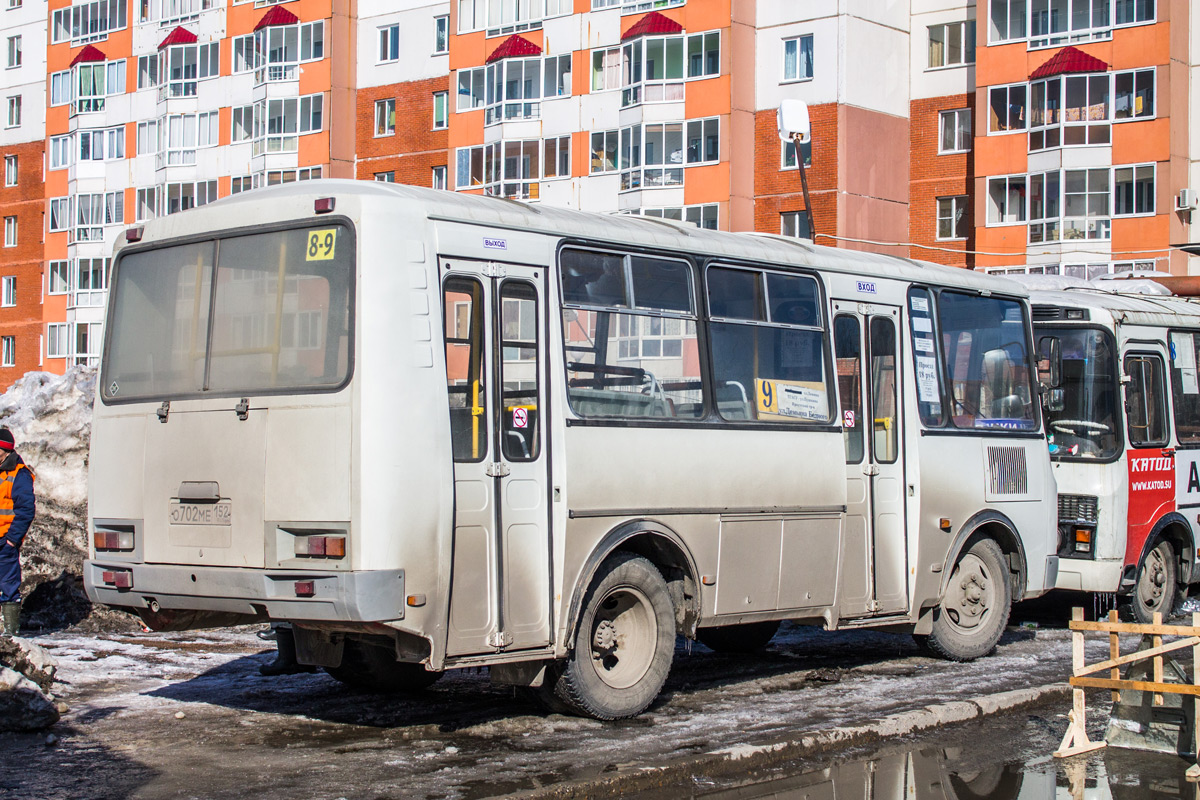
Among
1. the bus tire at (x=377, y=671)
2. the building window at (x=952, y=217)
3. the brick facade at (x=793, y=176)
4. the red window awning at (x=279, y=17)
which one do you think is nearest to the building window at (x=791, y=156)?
the brick facade at (x=793, y=176)

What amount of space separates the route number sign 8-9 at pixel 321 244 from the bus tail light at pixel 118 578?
2191 millimetres

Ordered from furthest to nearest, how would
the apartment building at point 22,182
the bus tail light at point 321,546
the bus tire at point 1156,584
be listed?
the apartment building at point 22,182 < the bus tire at point 1156,584 < the bus tail light at point 321,546

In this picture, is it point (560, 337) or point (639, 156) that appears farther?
point (639, 156)

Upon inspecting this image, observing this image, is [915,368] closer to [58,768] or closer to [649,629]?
[649,629]

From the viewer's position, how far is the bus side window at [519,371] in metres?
8.41

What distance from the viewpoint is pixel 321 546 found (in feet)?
25.2

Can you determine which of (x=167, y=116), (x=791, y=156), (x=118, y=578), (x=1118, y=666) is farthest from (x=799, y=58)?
(x=118, y=578)

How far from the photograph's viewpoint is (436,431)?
7.86 meters

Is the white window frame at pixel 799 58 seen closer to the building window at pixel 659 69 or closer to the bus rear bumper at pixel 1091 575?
the building window at pixel 659 69

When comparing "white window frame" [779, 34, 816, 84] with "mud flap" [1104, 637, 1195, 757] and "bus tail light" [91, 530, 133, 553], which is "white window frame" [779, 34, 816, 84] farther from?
"bus tail light" [91, 530, 133, 553]

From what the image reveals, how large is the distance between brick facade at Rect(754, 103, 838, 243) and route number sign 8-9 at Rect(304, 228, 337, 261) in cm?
3818

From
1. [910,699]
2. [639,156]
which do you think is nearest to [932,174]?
[639,156]

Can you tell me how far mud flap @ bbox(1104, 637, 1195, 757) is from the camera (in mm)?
8406

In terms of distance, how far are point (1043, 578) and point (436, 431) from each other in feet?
23.3
